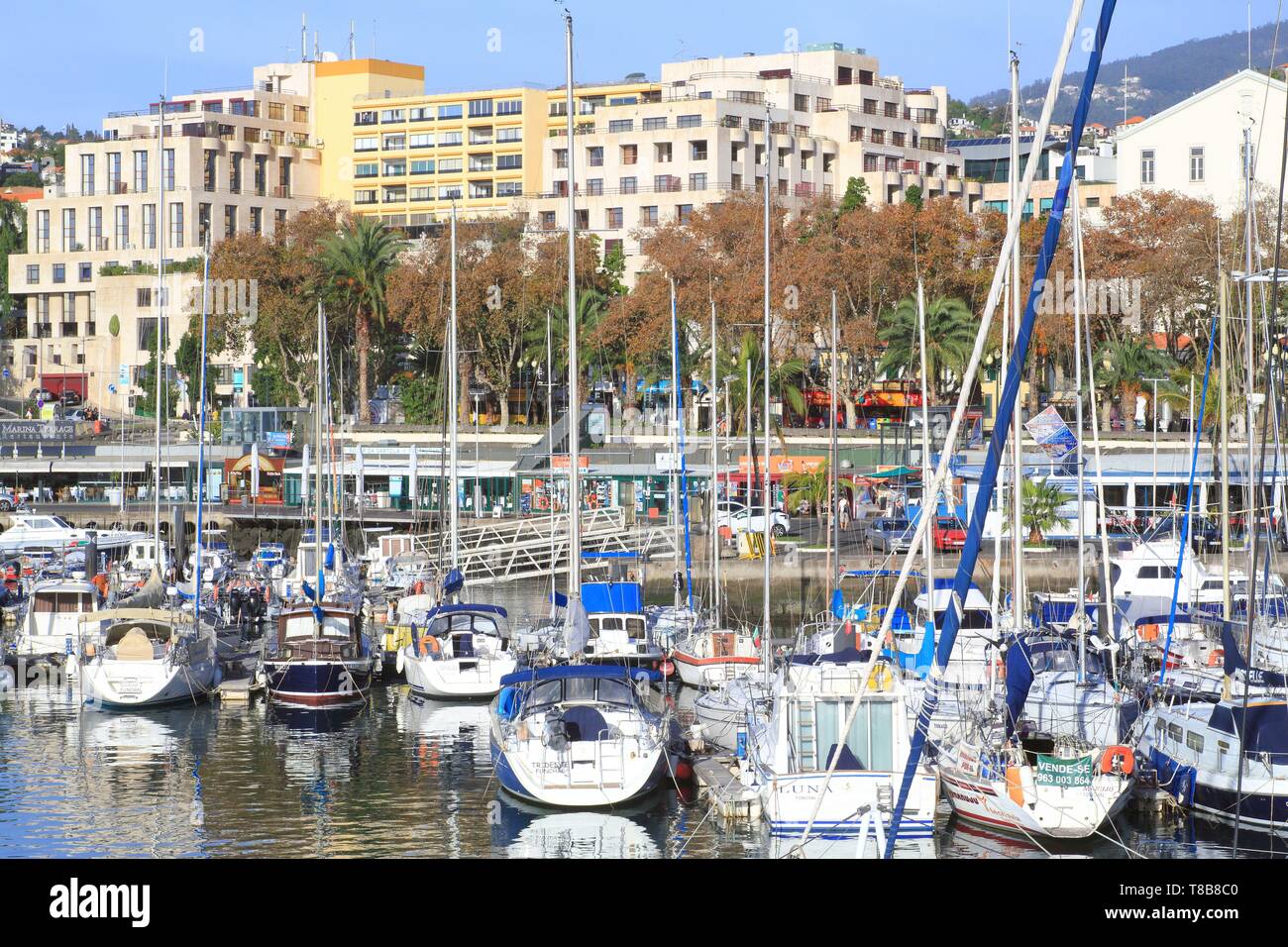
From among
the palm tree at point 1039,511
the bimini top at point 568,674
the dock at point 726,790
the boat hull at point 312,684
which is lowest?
the dock at point 726,790

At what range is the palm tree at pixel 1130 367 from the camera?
8050cm

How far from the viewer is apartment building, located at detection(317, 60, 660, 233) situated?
127 metres

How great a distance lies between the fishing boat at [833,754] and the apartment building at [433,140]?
99.5 meters

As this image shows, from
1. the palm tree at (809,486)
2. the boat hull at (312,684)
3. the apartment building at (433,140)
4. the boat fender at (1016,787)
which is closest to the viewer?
the boat fender at (1016,787)

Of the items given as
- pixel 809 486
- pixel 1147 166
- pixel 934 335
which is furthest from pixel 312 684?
pixel 1147 166

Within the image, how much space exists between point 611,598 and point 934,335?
38498 mm

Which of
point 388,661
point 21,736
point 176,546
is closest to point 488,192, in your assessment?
point 176,546

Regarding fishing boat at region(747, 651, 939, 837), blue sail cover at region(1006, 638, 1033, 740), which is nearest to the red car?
fishing boat at region(747, 651, 939, 837)

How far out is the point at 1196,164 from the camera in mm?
94875

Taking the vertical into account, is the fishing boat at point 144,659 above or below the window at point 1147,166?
below

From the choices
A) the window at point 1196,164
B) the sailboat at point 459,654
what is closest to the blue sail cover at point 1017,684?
the sailboat at point 459,654

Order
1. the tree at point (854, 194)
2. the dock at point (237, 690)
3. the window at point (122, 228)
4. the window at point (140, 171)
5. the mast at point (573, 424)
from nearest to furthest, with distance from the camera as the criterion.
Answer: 1. the mast at point (573, 424)
2. the dock at point (237, 690)
3. the tree at point (854, 194)
4. the window at point (140, 171)
5. the window at point (122, 228)

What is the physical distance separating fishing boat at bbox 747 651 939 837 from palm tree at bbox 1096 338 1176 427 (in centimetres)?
5716

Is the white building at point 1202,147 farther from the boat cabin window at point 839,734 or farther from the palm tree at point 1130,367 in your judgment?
the boat cabin window at point 839,734
